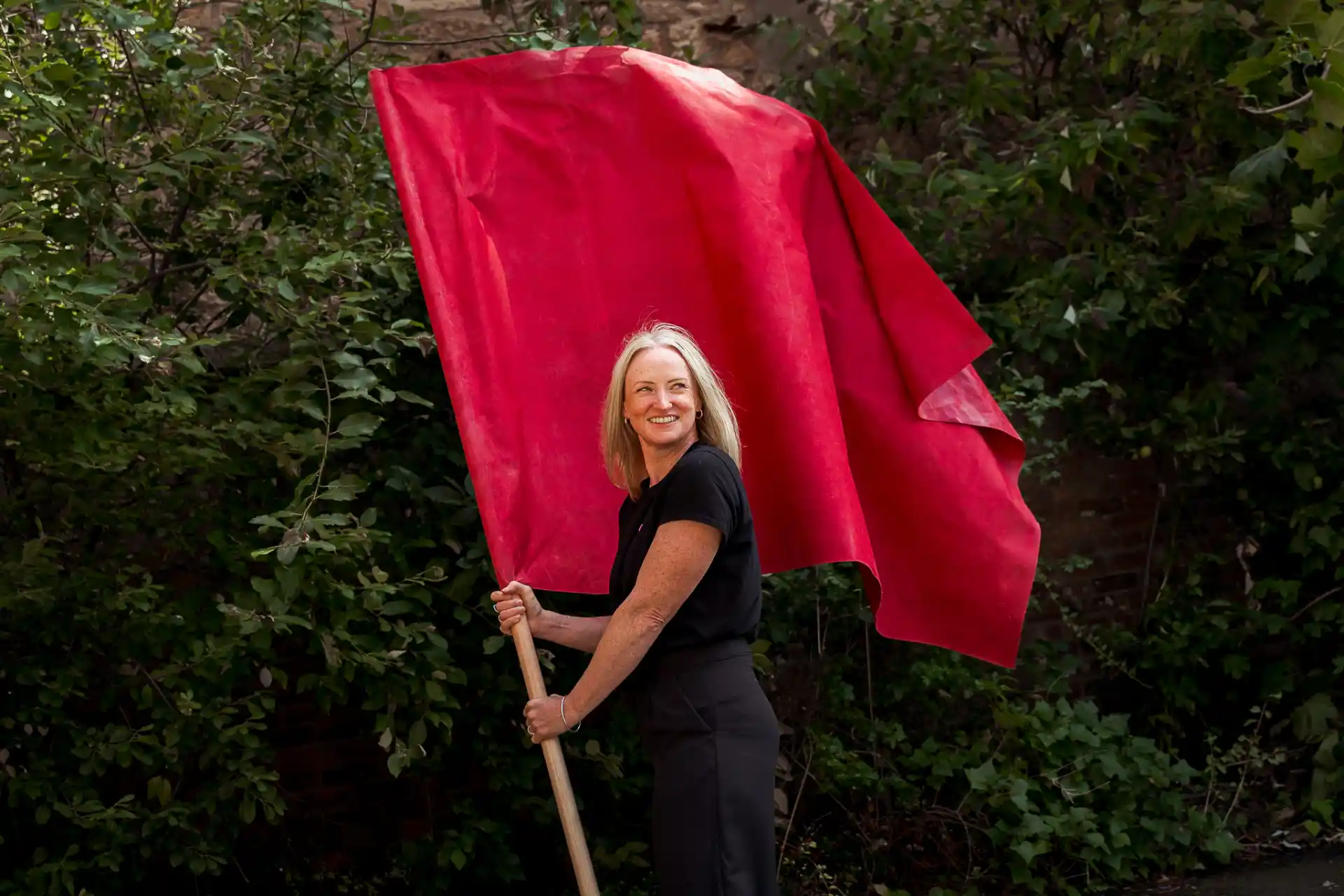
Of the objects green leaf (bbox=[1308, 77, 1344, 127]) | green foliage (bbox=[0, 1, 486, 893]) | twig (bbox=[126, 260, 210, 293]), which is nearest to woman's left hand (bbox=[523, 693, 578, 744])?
green foliage (bbox=[0, 1, 486, 893])

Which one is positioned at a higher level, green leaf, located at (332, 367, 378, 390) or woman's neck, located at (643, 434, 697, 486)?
green leaf, located at (332, 367, 378, 390)

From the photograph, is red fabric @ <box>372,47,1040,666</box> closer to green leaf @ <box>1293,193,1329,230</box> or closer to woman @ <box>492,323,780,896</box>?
woman @ <box>492,323,780,896</box>

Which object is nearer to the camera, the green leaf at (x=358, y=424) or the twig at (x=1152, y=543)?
the green leaf at (x=358, y=424)

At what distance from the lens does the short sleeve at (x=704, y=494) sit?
258 centimetres

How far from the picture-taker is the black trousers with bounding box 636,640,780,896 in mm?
2596

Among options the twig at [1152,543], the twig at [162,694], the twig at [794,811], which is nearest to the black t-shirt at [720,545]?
the twig at [162,694]

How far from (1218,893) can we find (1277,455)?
6.01 feet

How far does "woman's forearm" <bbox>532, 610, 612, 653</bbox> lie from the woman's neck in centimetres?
38

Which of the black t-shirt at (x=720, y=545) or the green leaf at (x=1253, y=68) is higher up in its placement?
the green leaf at (x=1253, y=68)

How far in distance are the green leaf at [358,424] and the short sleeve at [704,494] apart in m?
1.03

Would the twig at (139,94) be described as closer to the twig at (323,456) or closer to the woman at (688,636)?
the twig at (323,456)

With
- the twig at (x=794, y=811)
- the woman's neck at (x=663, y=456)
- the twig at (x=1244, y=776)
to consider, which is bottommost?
the twig at (x=1244, y=776)

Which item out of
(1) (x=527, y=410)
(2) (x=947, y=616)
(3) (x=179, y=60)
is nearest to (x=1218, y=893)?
(2) (x=947, y=616)

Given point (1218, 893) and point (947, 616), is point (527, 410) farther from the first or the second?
point (1218, 893)
